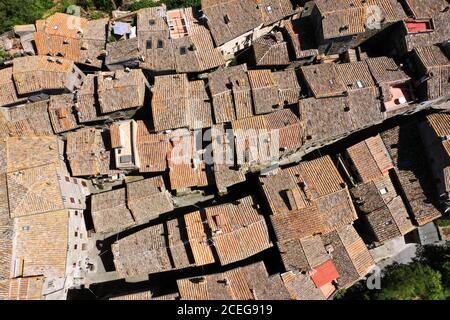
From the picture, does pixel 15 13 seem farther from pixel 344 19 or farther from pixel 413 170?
pixel 413 170

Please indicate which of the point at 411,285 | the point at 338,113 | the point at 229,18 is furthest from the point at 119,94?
the point at 411,285

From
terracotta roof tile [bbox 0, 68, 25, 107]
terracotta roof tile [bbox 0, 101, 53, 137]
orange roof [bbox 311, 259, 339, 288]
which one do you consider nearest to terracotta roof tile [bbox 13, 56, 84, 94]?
terracotta roof tile [bbox 0, 68, 25, 107]

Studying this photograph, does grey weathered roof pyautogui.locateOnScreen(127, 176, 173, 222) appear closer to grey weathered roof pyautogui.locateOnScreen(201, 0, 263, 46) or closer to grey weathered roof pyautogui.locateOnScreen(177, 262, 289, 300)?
grey weathered roof pyautogui.locateOnScreen(177, 262, 289, 300)

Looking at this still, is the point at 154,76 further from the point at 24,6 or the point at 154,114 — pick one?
the point at 24,6

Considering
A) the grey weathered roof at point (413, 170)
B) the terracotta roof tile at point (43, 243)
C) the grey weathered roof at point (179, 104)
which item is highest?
the grey weathered roof at point (179, 104)

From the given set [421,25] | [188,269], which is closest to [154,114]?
[188,269]

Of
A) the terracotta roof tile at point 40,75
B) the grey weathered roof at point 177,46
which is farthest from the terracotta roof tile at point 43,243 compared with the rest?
the grey weathered roof at point 177,46

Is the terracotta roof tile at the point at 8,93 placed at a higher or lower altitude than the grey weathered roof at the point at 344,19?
lower

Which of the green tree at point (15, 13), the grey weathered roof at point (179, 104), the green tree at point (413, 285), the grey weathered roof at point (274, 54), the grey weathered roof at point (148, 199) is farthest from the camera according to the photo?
the green tree at point (15, 13)

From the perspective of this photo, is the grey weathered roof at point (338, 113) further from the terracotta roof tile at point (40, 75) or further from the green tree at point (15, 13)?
the green tree at point (15, 13)
